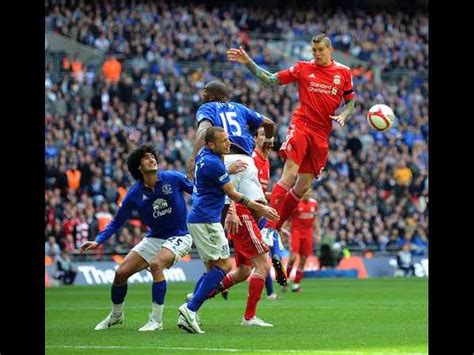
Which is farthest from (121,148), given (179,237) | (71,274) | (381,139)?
(179,237)

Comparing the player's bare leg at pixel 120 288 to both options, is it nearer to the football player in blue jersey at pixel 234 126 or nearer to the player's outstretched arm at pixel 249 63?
the football player in blue jersey at pixel 234 126

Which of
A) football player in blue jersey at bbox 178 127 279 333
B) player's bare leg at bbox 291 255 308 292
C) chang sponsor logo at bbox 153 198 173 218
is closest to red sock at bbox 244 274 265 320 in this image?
football player in blue jersey at bbox 178 127 279 333

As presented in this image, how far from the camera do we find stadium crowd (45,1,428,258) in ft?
97.4

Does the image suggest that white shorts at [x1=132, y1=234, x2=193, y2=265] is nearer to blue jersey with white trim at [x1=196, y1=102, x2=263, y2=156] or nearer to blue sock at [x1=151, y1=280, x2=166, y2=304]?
blue sock at [x1=151, y1=280, x2=166, y2=304]

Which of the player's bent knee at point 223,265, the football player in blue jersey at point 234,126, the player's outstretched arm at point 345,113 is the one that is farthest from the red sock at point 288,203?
the player's bent knee at point 223,265

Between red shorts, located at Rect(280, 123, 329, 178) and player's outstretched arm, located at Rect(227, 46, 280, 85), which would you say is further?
red shorts, located at Rect(280, 123, 329, 178)

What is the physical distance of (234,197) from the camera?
11570 mm

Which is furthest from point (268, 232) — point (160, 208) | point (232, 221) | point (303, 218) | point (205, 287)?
point (303, 218)

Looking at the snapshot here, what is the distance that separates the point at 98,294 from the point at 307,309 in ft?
22.1

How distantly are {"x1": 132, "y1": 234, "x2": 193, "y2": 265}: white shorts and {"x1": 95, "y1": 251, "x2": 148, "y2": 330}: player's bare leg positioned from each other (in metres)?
0.09

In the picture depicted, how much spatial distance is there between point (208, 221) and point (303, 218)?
12117 mm

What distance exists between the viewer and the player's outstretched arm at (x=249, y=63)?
44.4ft

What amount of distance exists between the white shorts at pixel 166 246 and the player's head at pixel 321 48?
3065mm
